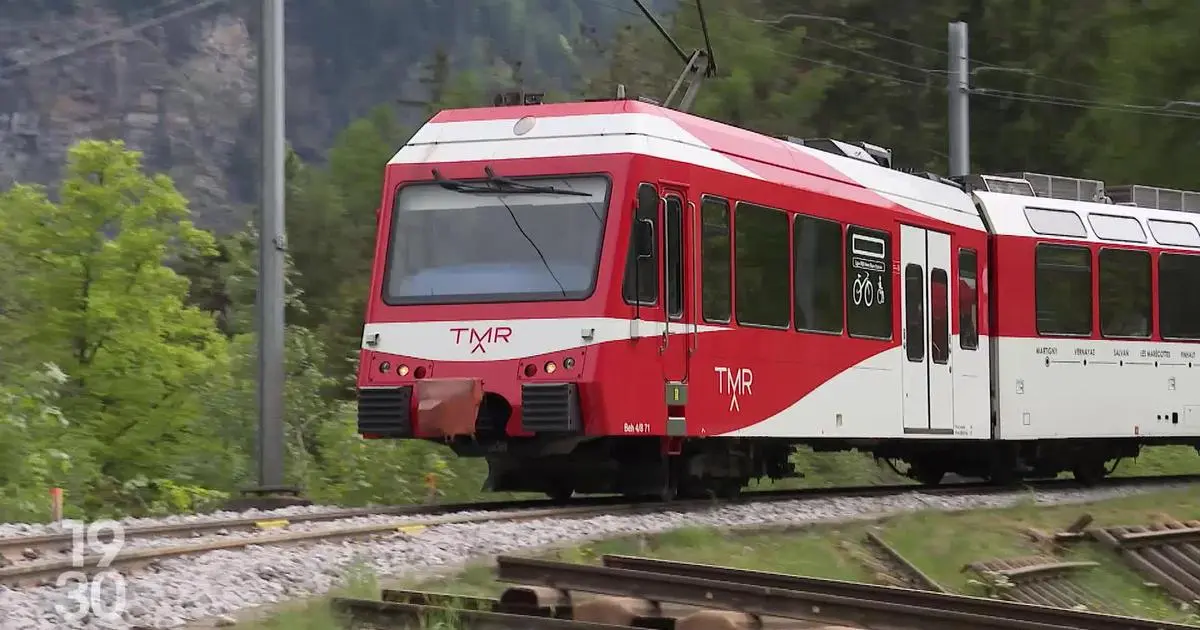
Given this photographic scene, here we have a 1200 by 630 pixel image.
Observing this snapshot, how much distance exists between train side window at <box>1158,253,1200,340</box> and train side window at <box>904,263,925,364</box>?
4.25 m

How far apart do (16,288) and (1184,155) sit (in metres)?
24.4

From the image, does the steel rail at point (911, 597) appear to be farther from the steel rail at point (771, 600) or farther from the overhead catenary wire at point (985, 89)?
the overhead catenary wire at point (985, 89)

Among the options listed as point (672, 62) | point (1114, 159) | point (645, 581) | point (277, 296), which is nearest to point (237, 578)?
point (645, 581)

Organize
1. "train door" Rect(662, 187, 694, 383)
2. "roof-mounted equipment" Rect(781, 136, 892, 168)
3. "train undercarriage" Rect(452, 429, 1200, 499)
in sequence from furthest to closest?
"roof-mounted equipment" Rect(781, 136, 892, 168), "train undercarriage" Rect(452, 429, 1200, 499), "train door" Rect(662, 187, 694, 383)

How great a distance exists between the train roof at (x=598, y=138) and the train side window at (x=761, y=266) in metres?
0.36

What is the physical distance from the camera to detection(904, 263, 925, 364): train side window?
17734mm

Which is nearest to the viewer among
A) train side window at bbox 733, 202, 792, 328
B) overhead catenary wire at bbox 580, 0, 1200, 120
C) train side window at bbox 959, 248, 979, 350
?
train side window at bbox 733, 202, 792, 328

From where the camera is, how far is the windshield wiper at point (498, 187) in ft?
46.6

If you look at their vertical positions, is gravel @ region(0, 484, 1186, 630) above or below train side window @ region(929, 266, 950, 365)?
below

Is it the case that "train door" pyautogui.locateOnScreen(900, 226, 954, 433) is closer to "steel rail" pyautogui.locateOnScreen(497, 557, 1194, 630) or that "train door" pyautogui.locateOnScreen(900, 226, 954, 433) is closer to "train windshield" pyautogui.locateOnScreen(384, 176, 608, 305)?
"train windshield" pyautogui.locateOnScreen(384, 176, 608, 305)

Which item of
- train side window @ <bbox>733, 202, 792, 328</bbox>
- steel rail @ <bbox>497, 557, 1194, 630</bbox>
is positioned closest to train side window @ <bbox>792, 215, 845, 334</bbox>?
train side window @ <bbox>733, 202, 792, 328</bbox>

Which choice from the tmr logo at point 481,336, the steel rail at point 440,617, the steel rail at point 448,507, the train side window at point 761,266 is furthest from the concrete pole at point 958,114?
the steel rail at point 440,617

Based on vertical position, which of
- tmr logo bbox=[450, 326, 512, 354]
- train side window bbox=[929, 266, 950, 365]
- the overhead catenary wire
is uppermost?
the overhead catenary wire

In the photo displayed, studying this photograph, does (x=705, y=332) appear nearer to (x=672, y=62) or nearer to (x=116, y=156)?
(x=116, y=156)
